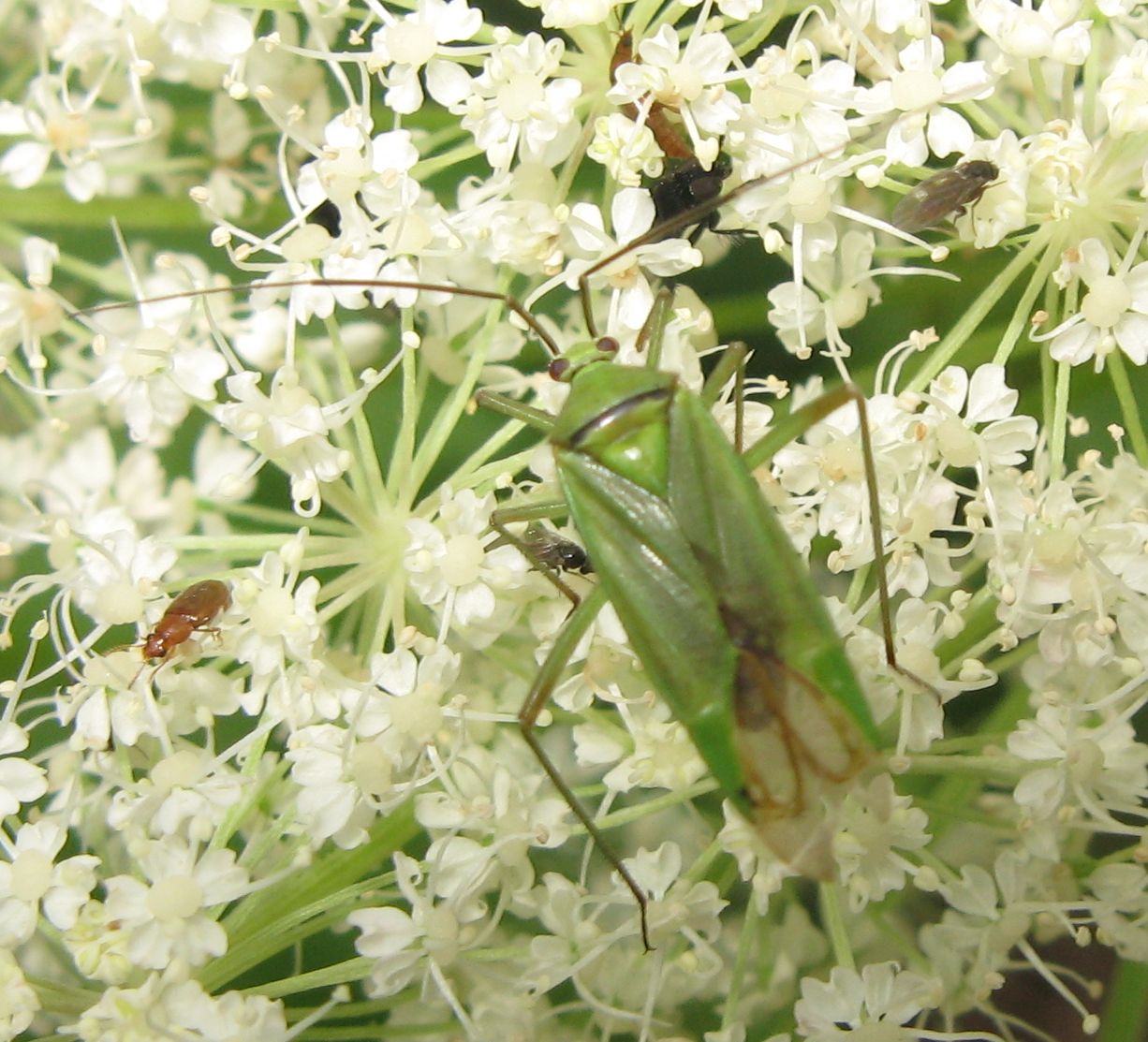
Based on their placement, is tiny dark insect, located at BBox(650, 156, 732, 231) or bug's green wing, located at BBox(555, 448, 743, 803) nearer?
bug's green wing, located at BBox(555, 448, 743, 803)

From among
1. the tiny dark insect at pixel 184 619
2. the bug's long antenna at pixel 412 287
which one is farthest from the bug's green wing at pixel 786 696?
the tiny dark insect at pixel 184 619

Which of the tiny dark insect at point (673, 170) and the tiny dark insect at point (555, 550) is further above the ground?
the tiny dark insect at point (673, 170)

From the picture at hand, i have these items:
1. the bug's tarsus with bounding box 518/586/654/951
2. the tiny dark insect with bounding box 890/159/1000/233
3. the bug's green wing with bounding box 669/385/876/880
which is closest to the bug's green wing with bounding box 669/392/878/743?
the bug's green wing with bounding box 669/385/876/880

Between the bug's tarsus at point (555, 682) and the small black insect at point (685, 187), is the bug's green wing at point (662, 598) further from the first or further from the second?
the small black insect at point (685, 187)

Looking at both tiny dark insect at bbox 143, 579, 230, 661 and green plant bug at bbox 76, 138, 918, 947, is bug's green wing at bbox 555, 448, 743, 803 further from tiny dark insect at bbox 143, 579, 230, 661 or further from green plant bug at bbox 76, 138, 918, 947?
tiny dark insect at bbox 143, 579, 230, 661

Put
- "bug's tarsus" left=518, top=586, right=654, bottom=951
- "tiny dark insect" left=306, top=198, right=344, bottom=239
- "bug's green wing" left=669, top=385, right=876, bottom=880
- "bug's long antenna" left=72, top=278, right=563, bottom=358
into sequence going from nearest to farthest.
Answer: "bug's green wing" left=669, top=385, right=876, bottom=880 → "bug's tarsus" left=518, top=586, right=654, bottom=951 → "bug's long antenna" left=72, top=278, right=563, bottom=358 → "tiny dark insect" left=306, top=198, right=344, bottom=239

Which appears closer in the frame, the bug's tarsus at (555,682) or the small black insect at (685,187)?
the bug's tarsus at (555,682)

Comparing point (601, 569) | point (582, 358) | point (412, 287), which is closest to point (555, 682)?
point (601, 569)

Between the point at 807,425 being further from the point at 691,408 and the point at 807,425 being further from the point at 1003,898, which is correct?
the point at 1003,898
